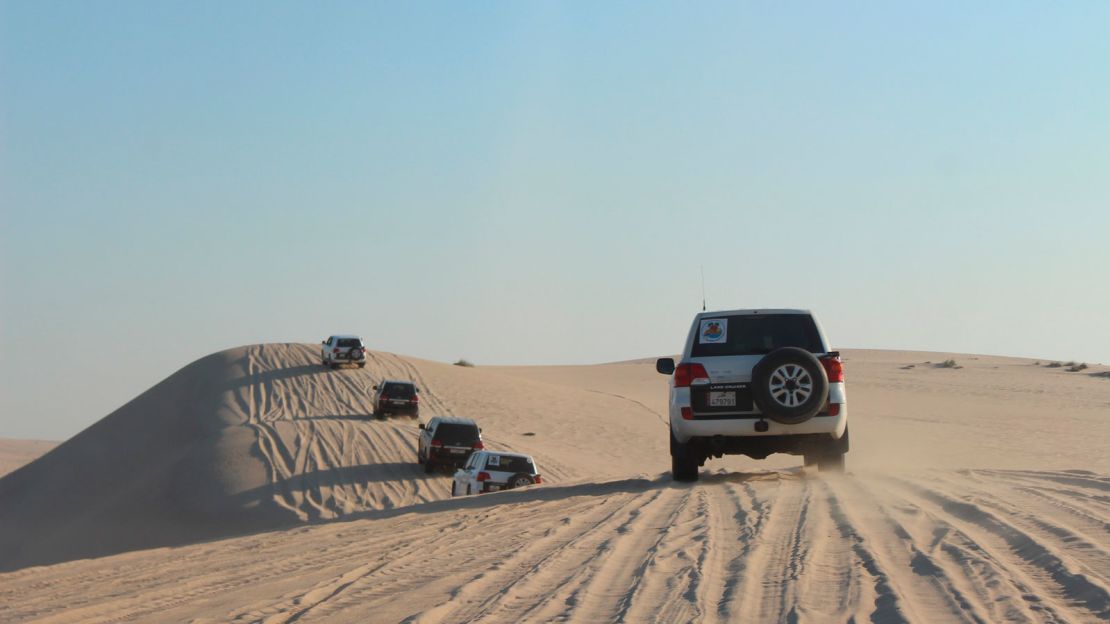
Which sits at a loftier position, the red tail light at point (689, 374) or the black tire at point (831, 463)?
the red tail light at point (689, 374)

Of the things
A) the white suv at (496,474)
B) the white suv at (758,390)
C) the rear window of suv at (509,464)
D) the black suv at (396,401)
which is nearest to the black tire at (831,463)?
the white suv at (758,390)

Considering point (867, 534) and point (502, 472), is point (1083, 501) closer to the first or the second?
point (867, 534)

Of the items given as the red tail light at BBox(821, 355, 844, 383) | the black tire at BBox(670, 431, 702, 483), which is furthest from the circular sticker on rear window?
the black tire at BBox(670, 431, 702, 483)

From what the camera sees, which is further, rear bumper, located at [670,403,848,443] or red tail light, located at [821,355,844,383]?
red tail light, located at [821,355,844,383]

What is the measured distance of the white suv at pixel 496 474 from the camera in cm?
2370

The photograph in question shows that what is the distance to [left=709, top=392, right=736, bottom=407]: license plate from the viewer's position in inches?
549

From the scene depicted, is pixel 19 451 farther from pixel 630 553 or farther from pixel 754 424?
pixel 630 553

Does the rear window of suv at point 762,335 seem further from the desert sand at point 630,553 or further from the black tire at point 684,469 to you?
the desert sand at point 630,553

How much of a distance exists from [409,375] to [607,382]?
18.1 meters

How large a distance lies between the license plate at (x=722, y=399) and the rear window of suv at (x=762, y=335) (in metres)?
0.51

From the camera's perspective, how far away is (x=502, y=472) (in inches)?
939

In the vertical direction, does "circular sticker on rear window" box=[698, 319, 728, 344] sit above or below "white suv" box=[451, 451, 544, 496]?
above

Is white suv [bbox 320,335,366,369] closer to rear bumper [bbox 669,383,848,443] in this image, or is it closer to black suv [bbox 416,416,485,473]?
black suv [bbox 416,416,485,473]

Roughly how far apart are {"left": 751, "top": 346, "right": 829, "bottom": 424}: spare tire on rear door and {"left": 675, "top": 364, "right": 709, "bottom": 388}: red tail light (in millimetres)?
655
